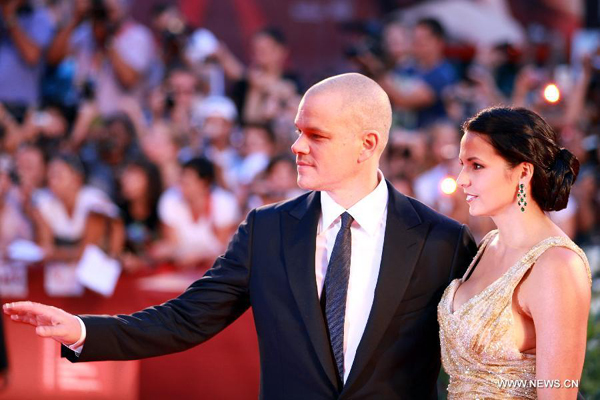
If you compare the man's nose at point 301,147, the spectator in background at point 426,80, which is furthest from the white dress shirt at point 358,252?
the spectator in background at point 426,80

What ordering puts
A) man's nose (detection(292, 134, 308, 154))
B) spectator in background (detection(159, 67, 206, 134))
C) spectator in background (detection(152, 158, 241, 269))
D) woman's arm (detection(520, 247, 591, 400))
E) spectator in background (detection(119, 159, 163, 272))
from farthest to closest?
1. spectator in background (detection(159, 67, 206, 134))
2. spectator in background (detection(119, 159, 163, 272))
3. spectator in background (detection(152, 158, 241, 269))
4. man's nose (detection(292, 134, 308, 154))
5. woman's arm (detection(520, 247, 591, 400))

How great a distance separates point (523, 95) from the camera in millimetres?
7102

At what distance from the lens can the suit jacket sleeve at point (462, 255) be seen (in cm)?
311

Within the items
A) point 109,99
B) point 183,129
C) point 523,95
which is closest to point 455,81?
point 523,95

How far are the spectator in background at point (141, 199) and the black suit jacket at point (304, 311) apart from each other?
321 centimetres

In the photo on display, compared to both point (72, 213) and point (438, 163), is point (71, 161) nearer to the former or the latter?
point (72, 213)

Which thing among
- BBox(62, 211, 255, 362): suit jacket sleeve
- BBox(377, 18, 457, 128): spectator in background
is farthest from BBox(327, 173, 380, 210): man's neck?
BBox(377, 18, 457, 128): spectator in background

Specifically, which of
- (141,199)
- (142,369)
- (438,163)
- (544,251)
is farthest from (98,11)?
(544,251)

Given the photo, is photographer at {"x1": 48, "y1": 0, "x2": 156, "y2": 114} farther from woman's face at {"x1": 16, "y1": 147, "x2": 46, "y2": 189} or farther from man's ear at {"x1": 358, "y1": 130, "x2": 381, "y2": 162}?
man's ear at {"x1": 358, "y1": 130, "x2": 381, "y2": 162}

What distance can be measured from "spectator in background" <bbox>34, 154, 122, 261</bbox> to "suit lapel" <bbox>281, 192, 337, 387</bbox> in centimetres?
296

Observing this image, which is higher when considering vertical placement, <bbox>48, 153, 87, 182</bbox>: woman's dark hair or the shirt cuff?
<bbox>48, 153, 87, 182</bbox>: woman's dark hair

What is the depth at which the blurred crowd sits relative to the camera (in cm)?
640

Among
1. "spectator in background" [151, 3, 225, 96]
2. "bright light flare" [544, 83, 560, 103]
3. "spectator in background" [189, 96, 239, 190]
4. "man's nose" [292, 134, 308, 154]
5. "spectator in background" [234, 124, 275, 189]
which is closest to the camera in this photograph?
"man's nose" [292, 134, 308, 154]

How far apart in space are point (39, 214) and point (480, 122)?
4.21 m
